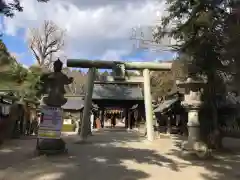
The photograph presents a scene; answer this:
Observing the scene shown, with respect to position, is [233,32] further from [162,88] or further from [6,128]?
[162,88]

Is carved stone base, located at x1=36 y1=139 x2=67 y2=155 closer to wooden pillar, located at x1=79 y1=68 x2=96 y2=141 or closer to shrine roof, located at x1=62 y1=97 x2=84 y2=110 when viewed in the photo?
wooden pillar, located at x1=79 y1=68 x2=96 y2=141

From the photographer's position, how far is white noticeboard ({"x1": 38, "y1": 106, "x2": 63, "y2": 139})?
1173 cm

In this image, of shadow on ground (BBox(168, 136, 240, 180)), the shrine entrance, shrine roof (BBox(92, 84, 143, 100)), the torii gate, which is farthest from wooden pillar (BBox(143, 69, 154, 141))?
shrine roof (BBox(92, 84, 143, 100))

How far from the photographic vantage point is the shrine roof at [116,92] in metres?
33.5

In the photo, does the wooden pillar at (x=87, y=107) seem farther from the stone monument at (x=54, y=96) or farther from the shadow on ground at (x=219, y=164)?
the stone monument at (x=54, y=96)

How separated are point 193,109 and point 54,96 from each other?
489 centimetres

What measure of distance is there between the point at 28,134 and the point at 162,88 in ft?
50.3

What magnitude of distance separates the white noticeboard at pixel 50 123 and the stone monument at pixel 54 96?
14 centimetres

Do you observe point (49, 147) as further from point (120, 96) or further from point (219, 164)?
point (120, 96)

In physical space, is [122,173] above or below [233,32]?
below

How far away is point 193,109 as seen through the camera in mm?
12461

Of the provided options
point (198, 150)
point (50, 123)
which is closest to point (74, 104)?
point (50, 123)

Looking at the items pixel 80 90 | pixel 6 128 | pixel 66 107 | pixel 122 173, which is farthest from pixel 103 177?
pixel 80 90

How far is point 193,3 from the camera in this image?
13.8 m
